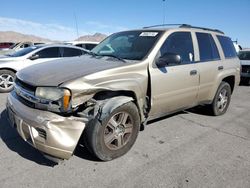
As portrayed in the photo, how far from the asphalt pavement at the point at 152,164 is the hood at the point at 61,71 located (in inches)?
42.3

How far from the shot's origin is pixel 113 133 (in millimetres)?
3350

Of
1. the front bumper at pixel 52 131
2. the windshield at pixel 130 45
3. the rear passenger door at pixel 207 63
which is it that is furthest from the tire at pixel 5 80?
the rear passenger door at pixel 207 63

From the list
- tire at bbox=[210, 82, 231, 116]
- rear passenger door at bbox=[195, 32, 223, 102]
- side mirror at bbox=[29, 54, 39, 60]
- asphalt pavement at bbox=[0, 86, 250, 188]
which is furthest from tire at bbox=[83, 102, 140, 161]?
side mirror at bbox=[29, 54, 39, 60]

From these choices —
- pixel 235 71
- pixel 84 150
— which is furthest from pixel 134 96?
Answer: pixel 235 71

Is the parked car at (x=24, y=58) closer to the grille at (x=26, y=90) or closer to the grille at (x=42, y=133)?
the grille at (x=26, y=90)

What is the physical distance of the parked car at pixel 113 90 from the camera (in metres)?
2.85

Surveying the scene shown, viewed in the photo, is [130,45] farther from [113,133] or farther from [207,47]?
[207,47]

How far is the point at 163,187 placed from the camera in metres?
2.81

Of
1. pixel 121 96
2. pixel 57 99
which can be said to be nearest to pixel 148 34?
pixel 121 96

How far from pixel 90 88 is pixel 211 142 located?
7.72 feet

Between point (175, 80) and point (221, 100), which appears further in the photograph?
point (221, 100)

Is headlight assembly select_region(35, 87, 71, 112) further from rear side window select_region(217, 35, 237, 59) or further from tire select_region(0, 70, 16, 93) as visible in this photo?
tire select_region(0, 70, 16, 93)

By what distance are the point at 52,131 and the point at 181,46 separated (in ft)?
8.81

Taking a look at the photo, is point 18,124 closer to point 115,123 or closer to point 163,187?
point 115,123
